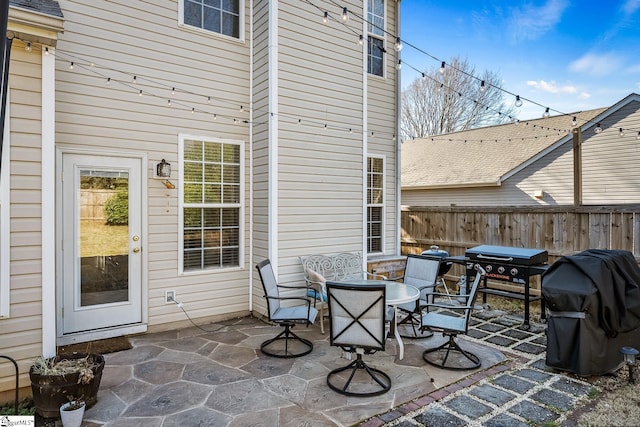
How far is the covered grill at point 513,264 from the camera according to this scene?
5289 millimetres

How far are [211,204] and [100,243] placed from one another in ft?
4.80

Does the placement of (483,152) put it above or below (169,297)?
above

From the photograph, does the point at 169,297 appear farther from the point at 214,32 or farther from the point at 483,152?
the point at 483,152

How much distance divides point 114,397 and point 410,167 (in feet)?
42.2

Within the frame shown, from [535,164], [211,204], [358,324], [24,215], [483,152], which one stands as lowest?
[358,324]

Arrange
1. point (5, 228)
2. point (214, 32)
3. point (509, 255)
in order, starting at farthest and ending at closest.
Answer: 1. point (509, 255)
2. point (214, 32)
3. point (5, 228)

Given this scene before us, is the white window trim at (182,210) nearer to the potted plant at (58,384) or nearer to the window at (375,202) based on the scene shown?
the potted plant at (58,384)

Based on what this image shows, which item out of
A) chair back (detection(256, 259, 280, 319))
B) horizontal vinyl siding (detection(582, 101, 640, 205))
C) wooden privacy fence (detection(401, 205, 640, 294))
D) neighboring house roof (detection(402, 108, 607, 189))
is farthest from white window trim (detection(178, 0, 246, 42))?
horizontal vinyl siding (detection(582, 101, 640, 205))

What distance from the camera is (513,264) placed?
5.45 m

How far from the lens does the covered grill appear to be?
5.29 m

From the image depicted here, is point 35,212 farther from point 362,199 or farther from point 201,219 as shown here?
point 362,199

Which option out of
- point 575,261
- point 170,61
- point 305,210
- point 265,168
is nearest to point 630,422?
point 575,261

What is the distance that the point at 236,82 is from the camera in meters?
5.58

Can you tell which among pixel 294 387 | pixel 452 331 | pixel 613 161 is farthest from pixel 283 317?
pixel 613 161
